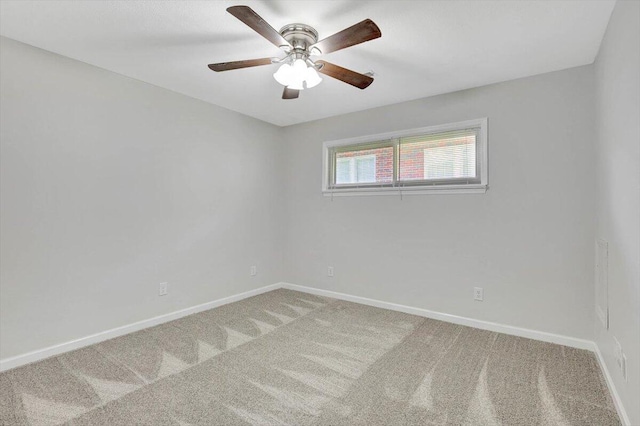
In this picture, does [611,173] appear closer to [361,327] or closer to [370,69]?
[370,69]

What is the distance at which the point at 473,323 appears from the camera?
3.01 m

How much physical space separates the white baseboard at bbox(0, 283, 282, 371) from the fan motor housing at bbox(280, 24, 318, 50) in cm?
277

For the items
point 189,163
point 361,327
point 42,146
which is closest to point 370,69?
point 189,163

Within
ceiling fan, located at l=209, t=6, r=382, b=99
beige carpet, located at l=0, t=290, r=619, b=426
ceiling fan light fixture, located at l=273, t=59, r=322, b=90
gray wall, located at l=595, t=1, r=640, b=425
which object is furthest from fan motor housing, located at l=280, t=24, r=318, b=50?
beige carpet, located at l=0, t=290, r=619, b=426

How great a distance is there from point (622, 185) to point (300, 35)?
2.10 metres

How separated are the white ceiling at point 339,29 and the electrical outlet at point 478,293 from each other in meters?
1.96

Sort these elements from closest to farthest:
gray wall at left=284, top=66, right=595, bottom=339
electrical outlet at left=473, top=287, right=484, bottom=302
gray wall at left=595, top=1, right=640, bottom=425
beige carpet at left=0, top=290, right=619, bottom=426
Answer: gray wall at left=595, top=1, right=640, bottom=425 < beige carpet at left=0, top=290, right=619, bottom=426 < gray wall at left=284, top=66, right=595, bottom=339 < electrical outlet at left=473, top=287, right=484, bottom=302

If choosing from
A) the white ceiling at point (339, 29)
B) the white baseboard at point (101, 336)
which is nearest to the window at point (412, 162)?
the white ceiling at point (339, 29)

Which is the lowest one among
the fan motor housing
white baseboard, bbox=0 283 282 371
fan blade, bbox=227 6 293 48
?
white baseboard, bbox=0 283 282 371

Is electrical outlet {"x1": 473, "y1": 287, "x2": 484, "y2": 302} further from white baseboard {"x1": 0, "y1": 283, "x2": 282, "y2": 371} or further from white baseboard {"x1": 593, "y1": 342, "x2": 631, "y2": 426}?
white baseboard {"x1": 0, "y1": 283, "x2": 282, "y2": 371}

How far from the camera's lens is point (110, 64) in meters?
2.58

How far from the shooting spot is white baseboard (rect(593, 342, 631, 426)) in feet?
5.36

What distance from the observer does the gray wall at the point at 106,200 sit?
7.36ft

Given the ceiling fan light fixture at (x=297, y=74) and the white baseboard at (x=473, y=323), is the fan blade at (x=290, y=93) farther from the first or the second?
the white baseboard at (x=473, y=323)
